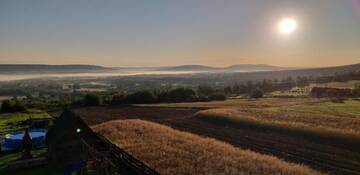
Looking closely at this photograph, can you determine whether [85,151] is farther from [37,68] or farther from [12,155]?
[37,68]

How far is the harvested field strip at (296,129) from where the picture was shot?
23812 mm

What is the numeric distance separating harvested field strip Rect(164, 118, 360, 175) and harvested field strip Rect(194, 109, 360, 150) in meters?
1.17

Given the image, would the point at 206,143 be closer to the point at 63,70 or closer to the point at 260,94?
the point at 260,94

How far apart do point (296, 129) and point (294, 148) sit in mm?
6567

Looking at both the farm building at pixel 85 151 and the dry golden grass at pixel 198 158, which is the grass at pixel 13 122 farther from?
the dry golden grass at pixel 198 158

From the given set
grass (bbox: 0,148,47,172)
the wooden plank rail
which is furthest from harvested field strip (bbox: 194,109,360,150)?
grass (bbox: 0,148,47,172)

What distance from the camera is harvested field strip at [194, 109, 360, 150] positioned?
23.8m

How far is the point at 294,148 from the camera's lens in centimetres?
2262

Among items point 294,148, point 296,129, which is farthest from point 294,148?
point 296,129

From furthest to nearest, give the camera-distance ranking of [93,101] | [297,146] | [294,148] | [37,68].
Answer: [37,68], [93,101], [297,146], [294,148]

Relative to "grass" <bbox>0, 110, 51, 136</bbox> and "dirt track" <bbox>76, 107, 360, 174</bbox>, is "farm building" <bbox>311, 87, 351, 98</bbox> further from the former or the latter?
"grass" <bbox>0, 110, 51, 136</bbox>

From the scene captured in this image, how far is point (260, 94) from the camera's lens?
93188 mm

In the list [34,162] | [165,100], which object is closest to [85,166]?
[34,162]

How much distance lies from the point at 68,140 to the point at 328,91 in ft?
274
